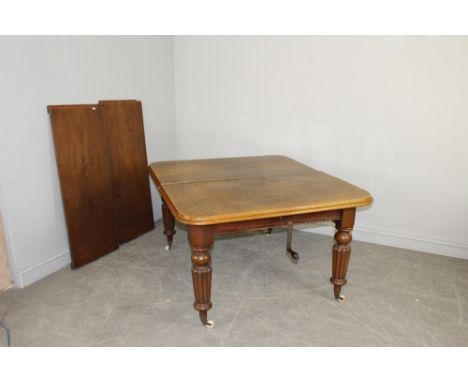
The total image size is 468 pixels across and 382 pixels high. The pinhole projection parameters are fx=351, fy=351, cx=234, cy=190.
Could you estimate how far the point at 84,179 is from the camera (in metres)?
2.48

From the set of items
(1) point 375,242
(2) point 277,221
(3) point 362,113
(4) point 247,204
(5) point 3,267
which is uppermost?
(3) point 362,113

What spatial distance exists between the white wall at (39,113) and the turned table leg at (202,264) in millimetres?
1237

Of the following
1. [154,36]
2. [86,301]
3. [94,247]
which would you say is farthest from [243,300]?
[154,36]

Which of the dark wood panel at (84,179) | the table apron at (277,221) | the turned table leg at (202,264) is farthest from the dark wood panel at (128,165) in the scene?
the table apron at (277,221)

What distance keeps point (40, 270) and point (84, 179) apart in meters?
0.68

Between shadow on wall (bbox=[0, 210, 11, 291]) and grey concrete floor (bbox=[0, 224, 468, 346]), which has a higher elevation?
shadow on wall (bbox=[0, 210, 11, 291])

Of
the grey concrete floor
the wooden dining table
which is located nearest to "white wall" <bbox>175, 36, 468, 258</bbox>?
the grey concrete floor

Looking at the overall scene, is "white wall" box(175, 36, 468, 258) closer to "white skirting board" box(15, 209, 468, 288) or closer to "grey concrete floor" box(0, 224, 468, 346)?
"white skirting board" box(15, 209, 468, 288)

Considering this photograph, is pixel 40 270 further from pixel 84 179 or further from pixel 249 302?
pixel 249 302

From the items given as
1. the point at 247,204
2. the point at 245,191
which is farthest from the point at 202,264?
the point at 245,191

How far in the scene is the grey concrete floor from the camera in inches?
73.1

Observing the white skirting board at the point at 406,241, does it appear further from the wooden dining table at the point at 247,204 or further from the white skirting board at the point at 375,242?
the wooden dining table at the point at 247,204

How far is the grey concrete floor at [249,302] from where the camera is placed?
1856mm
